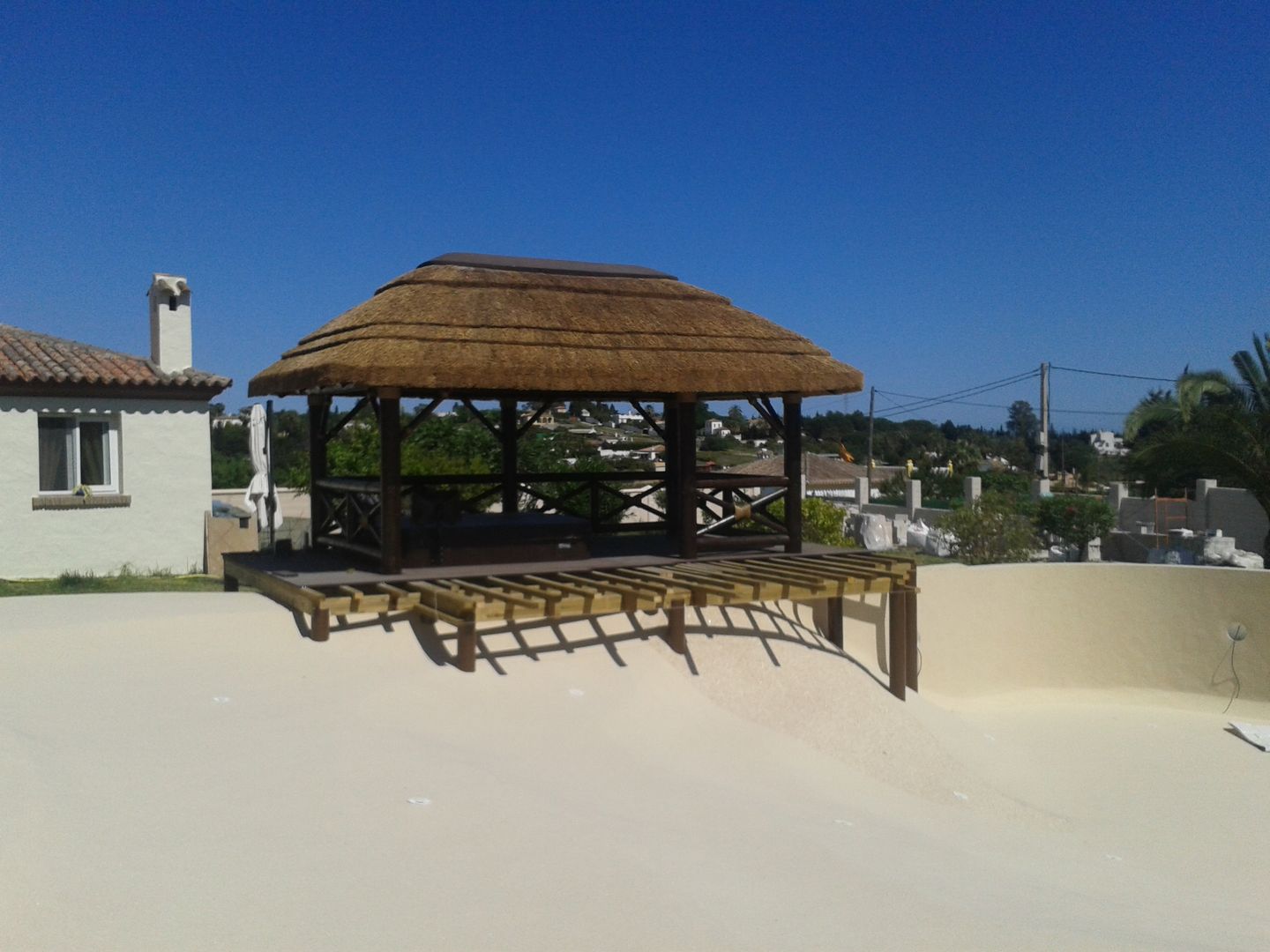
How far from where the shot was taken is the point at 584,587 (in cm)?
942

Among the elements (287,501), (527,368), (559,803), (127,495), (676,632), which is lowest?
(559,803)

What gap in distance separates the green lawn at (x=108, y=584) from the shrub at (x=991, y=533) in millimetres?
12872

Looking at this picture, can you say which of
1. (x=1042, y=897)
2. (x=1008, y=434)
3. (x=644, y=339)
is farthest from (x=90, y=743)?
(x=1008, y=434)

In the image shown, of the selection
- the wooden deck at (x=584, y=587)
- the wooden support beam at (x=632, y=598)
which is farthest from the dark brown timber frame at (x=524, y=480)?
the wooden support beam at (x=632, y=598)

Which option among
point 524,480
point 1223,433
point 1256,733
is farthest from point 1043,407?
point 524,480

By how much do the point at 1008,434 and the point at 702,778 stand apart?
91362 millimetres

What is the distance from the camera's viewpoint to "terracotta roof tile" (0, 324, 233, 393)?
1568 cm

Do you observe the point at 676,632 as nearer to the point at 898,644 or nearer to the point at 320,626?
the point at 898,644

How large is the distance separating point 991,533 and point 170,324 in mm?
14776

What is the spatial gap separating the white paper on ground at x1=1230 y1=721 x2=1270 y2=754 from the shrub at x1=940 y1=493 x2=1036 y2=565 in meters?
6.18

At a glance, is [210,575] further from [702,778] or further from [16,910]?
[16,910]

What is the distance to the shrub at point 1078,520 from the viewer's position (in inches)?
870

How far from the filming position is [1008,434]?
306 feet

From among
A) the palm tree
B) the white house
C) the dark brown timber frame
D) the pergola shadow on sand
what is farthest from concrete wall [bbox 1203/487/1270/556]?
the white house
